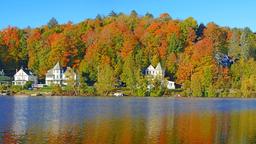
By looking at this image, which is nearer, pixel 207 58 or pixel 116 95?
pixel 116 95

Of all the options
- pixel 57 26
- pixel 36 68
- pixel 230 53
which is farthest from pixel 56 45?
pixel 230 53

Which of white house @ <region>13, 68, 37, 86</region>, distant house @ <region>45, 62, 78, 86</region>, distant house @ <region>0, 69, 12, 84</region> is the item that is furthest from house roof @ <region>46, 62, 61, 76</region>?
distant house @ <region>0, 69, 12, 84</region>

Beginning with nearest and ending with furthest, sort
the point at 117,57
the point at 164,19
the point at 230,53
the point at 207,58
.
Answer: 1. the point at 207,58
2. the point at 117,57
3. the point at 230,53
4. the point at 164,19

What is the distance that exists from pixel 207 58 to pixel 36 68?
48284 millimetres

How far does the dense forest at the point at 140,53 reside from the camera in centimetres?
11638

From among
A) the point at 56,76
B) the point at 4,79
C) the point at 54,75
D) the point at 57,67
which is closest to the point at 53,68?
the point at 57,67

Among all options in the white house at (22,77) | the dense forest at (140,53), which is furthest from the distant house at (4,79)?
the dense forest at (140,53)

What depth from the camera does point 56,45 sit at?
445 ft

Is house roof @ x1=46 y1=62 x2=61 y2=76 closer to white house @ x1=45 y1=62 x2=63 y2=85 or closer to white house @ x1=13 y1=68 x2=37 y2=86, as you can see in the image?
white house @ x1=45 y1=62 x2=63 y2=85

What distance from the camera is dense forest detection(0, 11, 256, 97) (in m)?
116

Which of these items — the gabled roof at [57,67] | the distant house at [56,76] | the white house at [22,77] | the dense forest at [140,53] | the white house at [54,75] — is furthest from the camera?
the white house at [22,77]

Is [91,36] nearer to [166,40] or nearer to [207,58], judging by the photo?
[166,40]

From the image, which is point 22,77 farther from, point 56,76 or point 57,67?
point 57,67

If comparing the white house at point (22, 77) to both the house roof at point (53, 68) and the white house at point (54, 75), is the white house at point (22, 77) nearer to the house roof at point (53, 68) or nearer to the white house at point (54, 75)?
the white house at point (54, 75)
